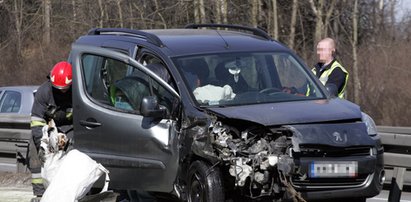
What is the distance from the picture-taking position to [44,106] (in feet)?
28.6

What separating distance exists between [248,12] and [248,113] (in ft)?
45.7

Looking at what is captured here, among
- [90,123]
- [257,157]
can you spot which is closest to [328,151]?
[257,157]

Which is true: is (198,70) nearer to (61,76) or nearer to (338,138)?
(61,76)

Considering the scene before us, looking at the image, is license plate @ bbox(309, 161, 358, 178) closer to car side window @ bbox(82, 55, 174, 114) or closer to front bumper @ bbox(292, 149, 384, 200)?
front bumper @ bbox(292, 149, 384, 200)

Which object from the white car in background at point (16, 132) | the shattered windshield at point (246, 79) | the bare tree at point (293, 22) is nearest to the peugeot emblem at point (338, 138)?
the shattered windshield at point (246, 79)

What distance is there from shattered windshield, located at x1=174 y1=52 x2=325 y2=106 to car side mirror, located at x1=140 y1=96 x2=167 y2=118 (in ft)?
1.11

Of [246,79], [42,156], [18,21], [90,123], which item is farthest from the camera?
[18,21]

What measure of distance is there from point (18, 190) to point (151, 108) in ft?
13.9

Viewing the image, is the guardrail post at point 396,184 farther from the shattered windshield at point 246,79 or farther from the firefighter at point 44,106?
the firefighter at point 44,106

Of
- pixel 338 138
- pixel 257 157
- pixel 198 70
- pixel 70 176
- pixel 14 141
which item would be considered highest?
pixel 198 70

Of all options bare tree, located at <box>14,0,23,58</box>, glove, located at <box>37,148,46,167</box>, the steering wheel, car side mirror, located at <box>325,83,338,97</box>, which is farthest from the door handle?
bare tree, located at <box>14,0,23,58</box>

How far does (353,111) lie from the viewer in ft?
26.1

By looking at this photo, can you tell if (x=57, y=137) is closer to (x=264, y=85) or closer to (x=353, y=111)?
(x=264, y=85)

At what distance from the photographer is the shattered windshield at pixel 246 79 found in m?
8.16
